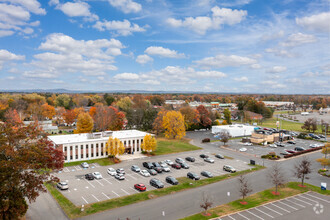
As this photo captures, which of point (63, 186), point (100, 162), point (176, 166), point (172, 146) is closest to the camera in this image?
point (63, 186)

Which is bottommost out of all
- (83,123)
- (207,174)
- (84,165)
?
(84,165)

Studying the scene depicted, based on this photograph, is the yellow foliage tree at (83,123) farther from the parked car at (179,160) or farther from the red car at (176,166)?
the red car at (176,166)

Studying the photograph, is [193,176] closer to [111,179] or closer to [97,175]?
[111,179]

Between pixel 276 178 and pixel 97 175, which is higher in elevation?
pixel 276 178

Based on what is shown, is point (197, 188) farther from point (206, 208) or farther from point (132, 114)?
point (132, 114)

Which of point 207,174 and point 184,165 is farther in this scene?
point 184,165

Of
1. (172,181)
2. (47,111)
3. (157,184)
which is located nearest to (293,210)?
(172,181)
